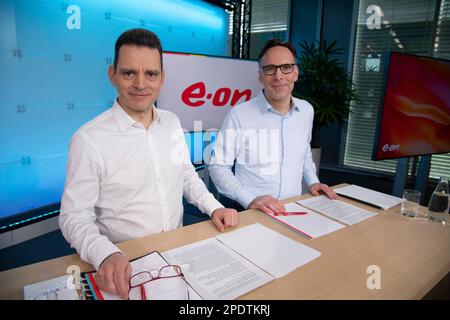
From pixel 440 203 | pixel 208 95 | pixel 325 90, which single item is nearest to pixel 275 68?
pixel 440 203

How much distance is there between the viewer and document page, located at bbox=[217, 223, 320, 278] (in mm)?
974

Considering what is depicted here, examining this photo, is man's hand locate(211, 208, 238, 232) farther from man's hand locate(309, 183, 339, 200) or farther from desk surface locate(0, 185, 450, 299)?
man's hand locate(309, 183, 339, 200)

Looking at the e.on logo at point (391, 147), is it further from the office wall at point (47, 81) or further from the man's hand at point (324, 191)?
the office wall at point (47, 81)

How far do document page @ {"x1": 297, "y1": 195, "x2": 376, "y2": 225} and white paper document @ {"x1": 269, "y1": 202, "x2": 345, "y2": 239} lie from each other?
2.3 inches

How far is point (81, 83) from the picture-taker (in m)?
2.93

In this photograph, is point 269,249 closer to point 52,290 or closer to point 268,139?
point 52,290

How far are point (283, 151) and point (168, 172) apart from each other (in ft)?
2.89

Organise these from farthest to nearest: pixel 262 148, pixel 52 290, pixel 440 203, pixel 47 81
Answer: pixel 47 81 < pixel 262 148 < pixel 440 203 < pixel 52 290

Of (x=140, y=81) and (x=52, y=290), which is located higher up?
(x=140, y=81)

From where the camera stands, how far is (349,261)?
1009mm

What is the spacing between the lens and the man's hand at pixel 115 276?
31.6 inches

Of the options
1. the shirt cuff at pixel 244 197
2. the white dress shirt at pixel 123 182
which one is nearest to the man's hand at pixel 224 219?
the white dress shirt at pixel 123 182

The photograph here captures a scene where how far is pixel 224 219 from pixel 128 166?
0.46 m
